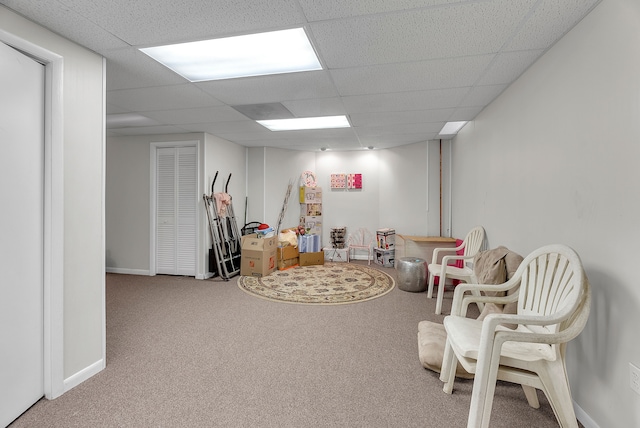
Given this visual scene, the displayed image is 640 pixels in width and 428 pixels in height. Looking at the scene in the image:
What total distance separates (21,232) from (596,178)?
10.7 ft

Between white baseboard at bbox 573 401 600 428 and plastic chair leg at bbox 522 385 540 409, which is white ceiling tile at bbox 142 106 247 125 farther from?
white baseboard at bbox 573 401 600 428

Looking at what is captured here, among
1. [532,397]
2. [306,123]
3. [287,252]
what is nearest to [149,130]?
[306,123]

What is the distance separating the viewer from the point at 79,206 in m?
2.02

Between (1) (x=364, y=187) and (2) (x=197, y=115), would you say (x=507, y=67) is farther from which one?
(1) (x=364, y=187)

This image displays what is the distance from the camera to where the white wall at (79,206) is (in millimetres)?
1883

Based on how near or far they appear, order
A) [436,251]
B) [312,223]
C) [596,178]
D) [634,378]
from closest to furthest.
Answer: [634,378], [596,178], [436,251], [312,223]

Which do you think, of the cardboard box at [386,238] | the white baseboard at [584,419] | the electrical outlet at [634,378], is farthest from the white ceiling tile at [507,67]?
the cardboard box at [386,238]

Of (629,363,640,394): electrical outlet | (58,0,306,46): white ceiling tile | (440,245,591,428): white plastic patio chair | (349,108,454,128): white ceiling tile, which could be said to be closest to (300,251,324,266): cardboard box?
(349,108,454,128): white ceiling tile

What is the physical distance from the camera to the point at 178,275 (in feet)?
16.1

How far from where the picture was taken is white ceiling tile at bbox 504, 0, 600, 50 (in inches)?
63.8

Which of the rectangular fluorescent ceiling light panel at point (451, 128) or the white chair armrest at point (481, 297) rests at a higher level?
the rectangular fluorescent ceiling light panel at point (451, 128)

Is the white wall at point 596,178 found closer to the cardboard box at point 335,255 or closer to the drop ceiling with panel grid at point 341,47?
the drop ceiling with panel grid at point 341,47

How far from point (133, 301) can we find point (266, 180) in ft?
10.3

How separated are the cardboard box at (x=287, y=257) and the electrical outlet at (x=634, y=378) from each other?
439 cm
